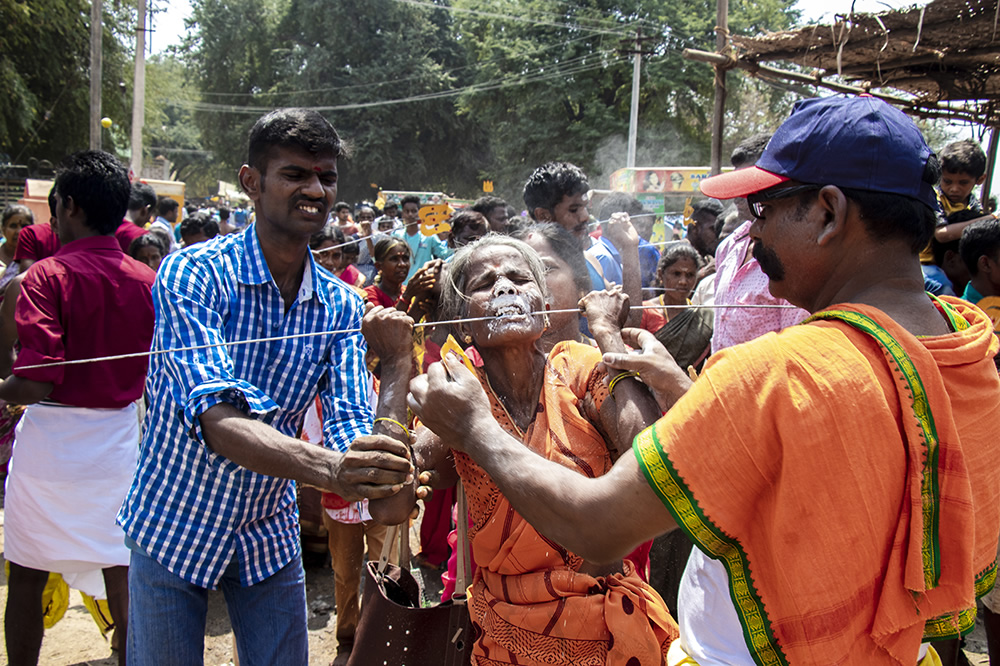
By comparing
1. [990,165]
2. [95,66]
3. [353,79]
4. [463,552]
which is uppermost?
[353,79]

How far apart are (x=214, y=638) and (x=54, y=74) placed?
815 inches

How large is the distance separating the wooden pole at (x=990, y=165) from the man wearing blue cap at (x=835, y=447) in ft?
19.1

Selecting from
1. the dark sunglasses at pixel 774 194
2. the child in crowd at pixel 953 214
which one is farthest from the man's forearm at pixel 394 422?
the child in crowd at pixel 953 214

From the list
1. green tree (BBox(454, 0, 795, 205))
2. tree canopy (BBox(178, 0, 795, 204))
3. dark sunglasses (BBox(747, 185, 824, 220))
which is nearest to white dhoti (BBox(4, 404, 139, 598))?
dark sunglasses (BBox(747, 185, 824, 220))

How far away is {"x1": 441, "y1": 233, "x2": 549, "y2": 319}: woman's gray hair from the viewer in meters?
2.57

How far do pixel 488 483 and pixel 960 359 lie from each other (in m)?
1.28

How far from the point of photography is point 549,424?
2.22m

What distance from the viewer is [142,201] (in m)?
7.61

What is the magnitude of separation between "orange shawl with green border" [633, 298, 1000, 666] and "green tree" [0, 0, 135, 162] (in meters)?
21.0

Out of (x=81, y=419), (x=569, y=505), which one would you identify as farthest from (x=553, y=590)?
A: (x=81, y=419)

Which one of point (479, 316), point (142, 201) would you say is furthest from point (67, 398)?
point (142, 201)

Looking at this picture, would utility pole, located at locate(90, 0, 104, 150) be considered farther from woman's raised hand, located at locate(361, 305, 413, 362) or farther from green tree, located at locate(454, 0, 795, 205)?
green tree, located at locate(454, 0, 795, 205)

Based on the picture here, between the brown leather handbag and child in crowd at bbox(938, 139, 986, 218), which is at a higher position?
child in crowd at bbox(938, 139, 986, 218)

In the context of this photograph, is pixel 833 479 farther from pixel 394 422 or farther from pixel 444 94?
pixel 444 94
